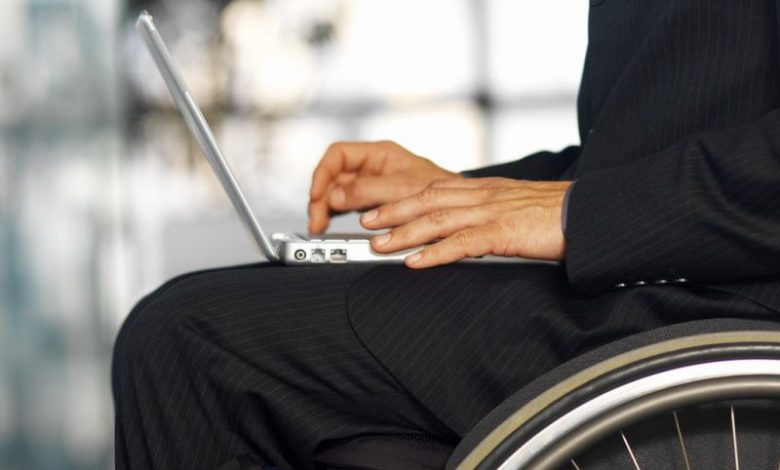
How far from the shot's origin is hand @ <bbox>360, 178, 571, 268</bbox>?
1.09 m

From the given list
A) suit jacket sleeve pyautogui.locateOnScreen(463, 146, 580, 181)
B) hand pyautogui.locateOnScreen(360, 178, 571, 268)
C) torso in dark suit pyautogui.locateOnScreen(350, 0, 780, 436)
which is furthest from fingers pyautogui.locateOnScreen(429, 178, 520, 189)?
suit jacket sleeve pyautogui.locateOnScreen(463, 146, 580, 181)

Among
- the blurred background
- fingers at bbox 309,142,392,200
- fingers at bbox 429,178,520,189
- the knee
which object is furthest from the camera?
the blurred background

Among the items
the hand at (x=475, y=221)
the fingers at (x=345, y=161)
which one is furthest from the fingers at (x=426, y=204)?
the fingers at (x=345, y=161)

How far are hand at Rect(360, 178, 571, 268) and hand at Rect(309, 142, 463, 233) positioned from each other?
0.33m

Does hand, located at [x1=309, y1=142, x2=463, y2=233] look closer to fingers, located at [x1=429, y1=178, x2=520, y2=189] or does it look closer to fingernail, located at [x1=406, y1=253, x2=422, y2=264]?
fingers, located at [x1=429, y1=178, x2=520, y2=189]

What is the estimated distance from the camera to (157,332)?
107 centimetres

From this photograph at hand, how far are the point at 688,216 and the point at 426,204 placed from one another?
25 centimetres

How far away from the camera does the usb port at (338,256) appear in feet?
3.73

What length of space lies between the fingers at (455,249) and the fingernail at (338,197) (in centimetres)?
44

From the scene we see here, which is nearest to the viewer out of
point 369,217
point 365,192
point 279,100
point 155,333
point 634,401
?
point 634,401

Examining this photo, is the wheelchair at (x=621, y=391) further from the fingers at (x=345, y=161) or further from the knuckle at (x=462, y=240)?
the fingers at (x=345, y=161)

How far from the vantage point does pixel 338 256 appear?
3.73ft

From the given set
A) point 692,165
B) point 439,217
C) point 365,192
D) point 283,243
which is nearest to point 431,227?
point 439,217

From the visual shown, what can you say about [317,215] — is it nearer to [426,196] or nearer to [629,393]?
[426,196]
